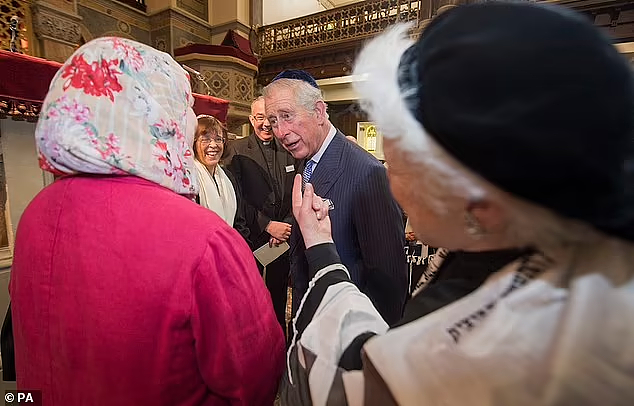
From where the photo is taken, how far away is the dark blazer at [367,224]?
4.04ft

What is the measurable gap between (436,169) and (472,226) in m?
0.09

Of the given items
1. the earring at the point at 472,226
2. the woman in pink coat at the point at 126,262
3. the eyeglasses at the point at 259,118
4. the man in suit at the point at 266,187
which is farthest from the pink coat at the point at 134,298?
the eyeglasses at the point at 259,118

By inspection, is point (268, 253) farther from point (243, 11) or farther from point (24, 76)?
point (243, 11)

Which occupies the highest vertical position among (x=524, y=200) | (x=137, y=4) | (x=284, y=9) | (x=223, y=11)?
(x=284, y=9)

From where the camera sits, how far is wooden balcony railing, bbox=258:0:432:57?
209 inches

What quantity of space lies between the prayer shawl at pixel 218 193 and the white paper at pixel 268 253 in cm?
29

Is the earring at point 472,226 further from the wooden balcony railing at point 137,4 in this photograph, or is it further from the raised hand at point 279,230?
the wooden balcony railing at point 137,4

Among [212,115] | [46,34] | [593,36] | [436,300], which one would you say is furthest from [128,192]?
[46,34]

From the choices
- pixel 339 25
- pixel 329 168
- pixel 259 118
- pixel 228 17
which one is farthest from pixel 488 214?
pixel 228 17

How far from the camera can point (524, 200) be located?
1.18ft

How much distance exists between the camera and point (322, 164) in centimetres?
140

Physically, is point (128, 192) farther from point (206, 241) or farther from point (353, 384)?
point (353, 384)

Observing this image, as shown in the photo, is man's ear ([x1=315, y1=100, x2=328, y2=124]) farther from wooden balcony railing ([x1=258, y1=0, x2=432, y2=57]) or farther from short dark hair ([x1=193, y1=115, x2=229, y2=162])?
wooden balcony railing ([x1=258, y1=0, x2=432, y2=57])

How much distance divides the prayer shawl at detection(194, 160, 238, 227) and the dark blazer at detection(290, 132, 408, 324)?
0.98 meters
